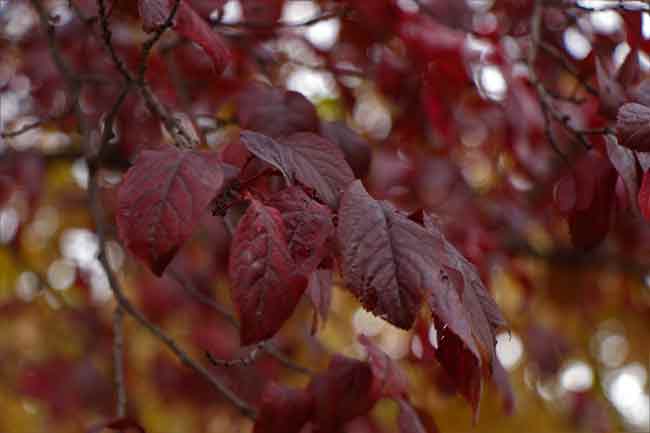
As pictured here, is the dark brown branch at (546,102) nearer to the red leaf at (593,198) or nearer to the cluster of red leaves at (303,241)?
the red leaf at (593,198)

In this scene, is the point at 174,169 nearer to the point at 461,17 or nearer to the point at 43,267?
the point at 461,17

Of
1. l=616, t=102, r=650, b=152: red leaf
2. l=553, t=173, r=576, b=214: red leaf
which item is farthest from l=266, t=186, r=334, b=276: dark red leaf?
l=553, t=173, r=576, b=214: red leaf

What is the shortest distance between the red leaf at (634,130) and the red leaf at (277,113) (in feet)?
1.46

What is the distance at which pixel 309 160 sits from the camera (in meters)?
0.92

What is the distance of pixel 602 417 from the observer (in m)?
2.87

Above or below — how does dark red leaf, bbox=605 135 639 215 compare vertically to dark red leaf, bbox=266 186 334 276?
below

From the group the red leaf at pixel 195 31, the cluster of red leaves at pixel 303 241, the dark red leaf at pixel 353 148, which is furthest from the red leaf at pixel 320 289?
the dark red leaf at pixel 353 148

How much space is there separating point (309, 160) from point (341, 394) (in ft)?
1.30

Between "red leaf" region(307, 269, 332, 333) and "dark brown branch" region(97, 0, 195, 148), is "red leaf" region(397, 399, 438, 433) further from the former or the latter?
"dark brown branch" region(97, 0, 195, 148)

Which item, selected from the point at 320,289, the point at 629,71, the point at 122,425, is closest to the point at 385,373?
the point at 320,289

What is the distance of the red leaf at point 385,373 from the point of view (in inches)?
46.8

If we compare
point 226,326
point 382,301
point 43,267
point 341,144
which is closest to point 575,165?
point 341,144

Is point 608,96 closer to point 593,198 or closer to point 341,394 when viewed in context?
point 593,198

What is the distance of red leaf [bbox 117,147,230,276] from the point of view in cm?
81
